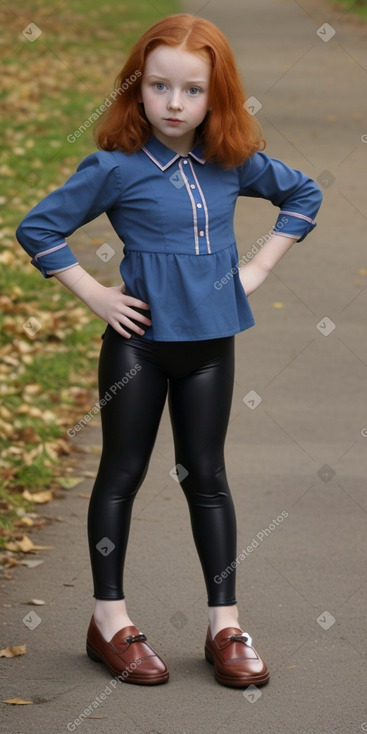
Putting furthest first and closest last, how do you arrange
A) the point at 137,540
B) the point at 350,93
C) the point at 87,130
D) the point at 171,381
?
1. the point at 350,93
2. the point at 87,130
3. the point at 137,540
4. the point at 171,381

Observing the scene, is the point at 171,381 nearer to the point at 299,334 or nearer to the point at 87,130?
the point at 299,334

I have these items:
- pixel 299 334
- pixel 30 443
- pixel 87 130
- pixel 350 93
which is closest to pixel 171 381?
pixel 30 443

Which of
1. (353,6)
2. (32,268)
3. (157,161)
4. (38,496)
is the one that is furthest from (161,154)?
(353,6)

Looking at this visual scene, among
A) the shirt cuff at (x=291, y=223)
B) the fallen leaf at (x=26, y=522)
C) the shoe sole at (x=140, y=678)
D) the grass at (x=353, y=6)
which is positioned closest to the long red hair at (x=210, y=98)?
the shirt cuff at (x=291, y=223)

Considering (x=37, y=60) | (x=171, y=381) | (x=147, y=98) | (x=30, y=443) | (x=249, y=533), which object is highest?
(x=147, y=98)

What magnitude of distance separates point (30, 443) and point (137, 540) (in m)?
1.09

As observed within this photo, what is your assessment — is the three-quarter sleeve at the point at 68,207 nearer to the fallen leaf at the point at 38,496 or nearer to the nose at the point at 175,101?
the nose at the point at 175,101

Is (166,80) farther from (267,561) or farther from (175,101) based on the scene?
(267,561)

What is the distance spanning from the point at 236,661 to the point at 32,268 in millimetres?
5166

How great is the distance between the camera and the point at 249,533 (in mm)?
4625

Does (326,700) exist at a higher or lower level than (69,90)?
higher

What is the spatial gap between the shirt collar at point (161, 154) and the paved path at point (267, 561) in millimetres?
1443

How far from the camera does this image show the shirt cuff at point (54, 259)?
3236 millimetres

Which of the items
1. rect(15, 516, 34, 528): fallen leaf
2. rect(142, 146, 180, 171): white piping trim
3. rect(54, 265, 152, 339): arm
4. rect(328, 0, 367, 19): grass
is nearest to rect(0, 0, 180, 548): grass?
rect(15, 516, 34, 528): fallen leaf
